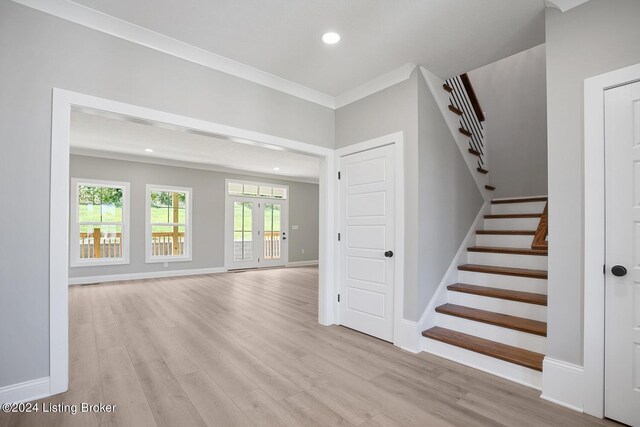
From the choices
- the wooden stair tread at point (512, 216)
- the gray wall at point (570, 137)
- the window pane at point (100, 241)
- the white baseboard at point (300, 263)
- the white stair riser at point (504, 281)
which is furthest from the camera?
the white baseboard at point (300, 263)

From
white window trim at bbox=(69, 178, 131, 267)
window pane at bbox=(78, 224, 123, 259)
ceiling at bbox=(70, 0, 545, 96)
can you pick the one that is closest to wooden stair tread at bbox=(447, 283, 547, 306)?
ceiling at bbox=(70, 0, 545, 96)

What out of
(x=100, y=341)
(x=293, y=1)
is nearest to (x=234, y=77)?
(x=293, y=1)

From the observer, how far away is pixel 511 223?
377 centimetres

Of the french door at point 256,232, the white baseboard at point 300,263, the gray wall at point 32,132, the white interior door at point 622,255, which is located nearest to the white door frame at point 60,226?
the gray wall at point 32,132

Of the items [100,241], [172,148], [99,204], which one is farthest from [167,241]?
[172,148]

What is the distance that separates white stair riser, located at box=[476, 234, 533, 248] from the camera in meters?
3.34

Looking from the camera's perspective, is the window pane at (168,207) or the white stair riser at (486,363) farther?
the window pane at (168,207)

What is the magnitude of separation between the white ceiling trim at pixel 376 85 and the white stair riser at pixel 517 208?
2321 millimetres

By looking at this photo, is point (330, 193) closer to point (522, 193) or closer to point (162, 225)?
point (522, 193)

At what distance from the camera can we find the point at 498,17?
2252mm

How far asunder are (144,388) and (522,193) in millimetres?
5320

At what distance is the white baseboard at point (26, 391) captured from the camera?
6.32 feet

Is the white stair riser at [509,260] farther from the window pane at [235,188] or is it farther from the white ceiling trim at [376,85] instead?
the window pane at [235,188]

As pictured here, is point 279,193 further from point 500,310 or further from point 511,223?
point 500,310
